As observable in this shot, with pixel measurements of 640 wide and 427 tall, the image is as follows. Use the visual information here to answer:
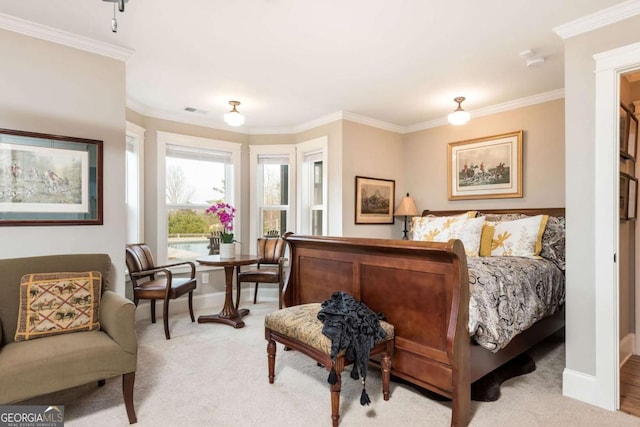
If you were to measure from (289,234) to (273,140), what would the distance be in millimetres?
2491

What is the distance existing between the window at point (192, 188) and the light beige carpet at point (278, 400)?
1847mm

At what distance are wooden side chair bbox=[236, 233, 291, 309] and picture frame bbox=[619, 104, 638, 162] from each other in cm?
347

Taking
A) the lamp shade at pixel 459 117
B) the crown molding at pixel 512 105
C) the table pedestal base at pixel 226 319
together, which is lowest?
the table pedestal base at pixel 226 319

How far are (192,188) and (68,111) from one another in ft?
7.11

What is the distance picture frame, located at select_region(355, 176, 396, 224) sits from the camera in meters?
4.48

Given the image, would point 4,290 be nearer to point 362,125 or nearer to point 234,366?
point 234,366

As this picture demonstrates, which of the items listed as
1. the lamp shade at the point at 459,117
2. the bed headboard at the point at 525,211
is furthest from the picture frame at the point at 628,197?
the lamp shade at the point at 459,117

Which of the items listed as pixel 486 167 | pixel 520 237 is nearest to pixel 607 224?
pixel 520 237

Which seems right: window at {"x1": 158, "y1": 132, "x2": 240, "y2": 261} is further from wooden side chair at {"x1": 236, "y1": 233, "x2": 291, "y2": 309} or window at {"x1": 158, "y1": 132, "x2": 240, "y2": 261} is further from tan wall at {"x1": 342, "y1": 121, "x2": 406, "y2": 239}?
tan wall at {"x1": 342, "y1": 121, "x2": 406, "y2": 239}

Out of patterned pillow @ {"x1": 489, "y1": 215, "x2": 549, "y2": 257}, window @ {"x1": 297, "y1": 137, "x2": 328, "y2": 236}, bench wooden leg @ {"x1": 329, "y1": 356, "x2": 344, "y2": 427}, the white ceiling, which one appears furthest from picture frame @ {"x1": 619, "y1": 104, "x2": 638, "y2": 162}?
window @ {"x1": 297, "y1": 137, "x2": 328, "y2": 236}

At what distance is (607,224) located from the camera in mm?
2127

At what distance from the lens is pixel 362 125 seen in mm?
4551

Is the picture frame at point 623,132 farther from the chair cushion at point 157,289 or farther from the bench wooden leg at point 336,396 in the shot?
the chair cushion at point 157,289

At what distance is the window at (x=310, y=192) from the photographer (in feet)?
16.0
